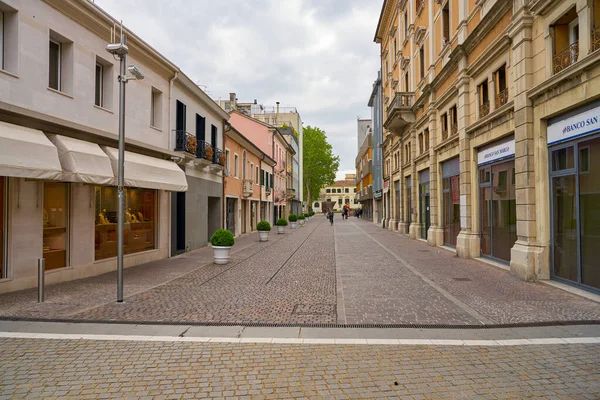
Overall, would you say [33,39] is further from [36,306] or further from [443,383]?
[443,383]

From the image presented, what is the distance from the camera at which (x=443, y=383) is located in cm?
405

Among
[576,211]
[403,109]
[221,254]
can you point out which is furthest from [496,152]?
[403,109]

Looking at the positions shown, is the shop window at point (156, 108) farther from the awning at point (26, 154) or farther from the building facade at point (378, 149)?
the building facade at point (378, 149)

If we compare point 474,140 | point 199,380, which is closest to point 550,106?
point 474,140

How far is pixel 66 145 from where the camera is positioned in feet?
29.6

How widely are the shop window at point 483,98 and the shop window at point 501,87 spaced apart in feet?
2.92

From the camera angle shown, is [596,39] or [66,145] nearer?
[596,39]

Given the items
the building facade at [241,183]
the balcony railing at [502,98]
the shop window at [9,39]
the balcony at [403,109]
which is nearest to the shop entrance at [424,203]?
the balcony at [403,109]

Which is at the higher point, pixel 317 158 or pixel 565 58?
pixel 317 158

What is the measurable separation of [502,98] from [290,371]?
10838mm

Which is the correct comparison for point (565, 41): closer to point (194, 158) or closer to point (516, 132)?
point (516, 132)

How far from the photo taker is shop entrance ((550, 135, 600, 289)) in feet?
26.0

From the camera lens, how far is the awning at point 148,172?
A: 10922mm

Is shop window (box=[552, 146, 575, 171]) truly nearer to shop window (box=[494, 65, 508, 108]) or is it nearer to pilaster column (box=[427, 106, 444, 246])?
shop window (box=[494, 65, 508, 108])
